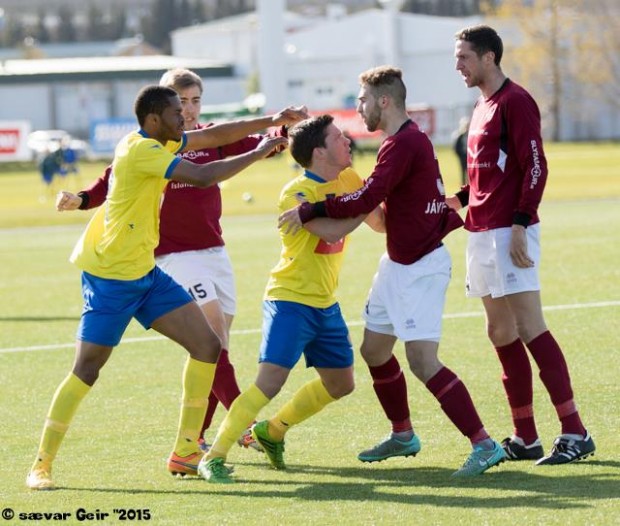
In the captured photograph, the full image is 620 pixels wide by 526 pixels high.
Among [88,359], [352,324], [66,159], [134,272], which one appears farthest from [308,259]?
[66,159]

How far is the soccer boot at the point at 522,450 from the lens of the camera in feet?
24.4

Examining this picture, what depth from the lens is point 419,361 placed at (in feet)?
23.5

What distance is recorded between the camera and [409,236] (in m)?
7.20

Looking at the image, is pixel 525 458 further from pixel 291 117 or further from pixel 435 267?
pixel 291 117

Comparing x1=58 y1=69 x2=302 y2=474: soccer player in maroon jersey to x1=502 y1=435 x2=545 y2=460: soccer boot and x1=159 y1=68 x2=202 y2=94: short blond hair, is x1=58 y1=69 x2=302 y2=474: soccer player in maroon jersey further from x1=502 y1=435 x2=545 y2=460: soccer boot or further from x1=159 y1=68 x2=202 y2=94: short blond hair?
x1=502 y1=435 x2=545 y2=460: soccer boot

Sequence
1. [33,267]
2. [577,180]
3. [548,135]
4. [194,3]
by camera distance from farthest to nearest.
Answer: [194,3] → [548,135] → [577,180] → [33,267]

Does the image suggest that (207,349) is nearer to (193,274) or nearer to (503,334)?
(193,274)

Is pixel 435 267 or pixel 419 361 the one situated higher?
pixel 435 267

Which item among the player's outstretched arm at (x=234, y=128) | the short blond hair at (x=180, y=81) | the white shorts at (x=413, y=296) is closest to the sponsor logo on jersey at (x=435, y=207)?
the white shorts at (x=413, y=296)

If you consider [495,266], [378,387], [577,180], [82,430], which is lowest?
[577,180]

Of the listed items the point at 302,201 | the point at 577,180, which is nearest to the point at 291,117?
the point at 302,201

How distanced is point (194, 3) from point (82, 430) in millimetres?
150185

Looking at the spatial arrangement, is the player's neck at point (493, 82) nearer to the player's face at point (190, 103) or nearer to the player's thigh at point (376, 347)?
the player's thigh at point (376, 347)

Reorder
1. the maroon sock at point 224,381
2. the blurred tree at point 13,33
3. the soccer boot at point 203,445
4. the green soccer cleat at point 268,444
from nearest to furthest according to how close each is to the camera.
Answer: the green soccer cleat at point 268,444 < the soccer boot at point 203,445 < the maroon sock at point 224,381 < the blurred tree at point 13,33
